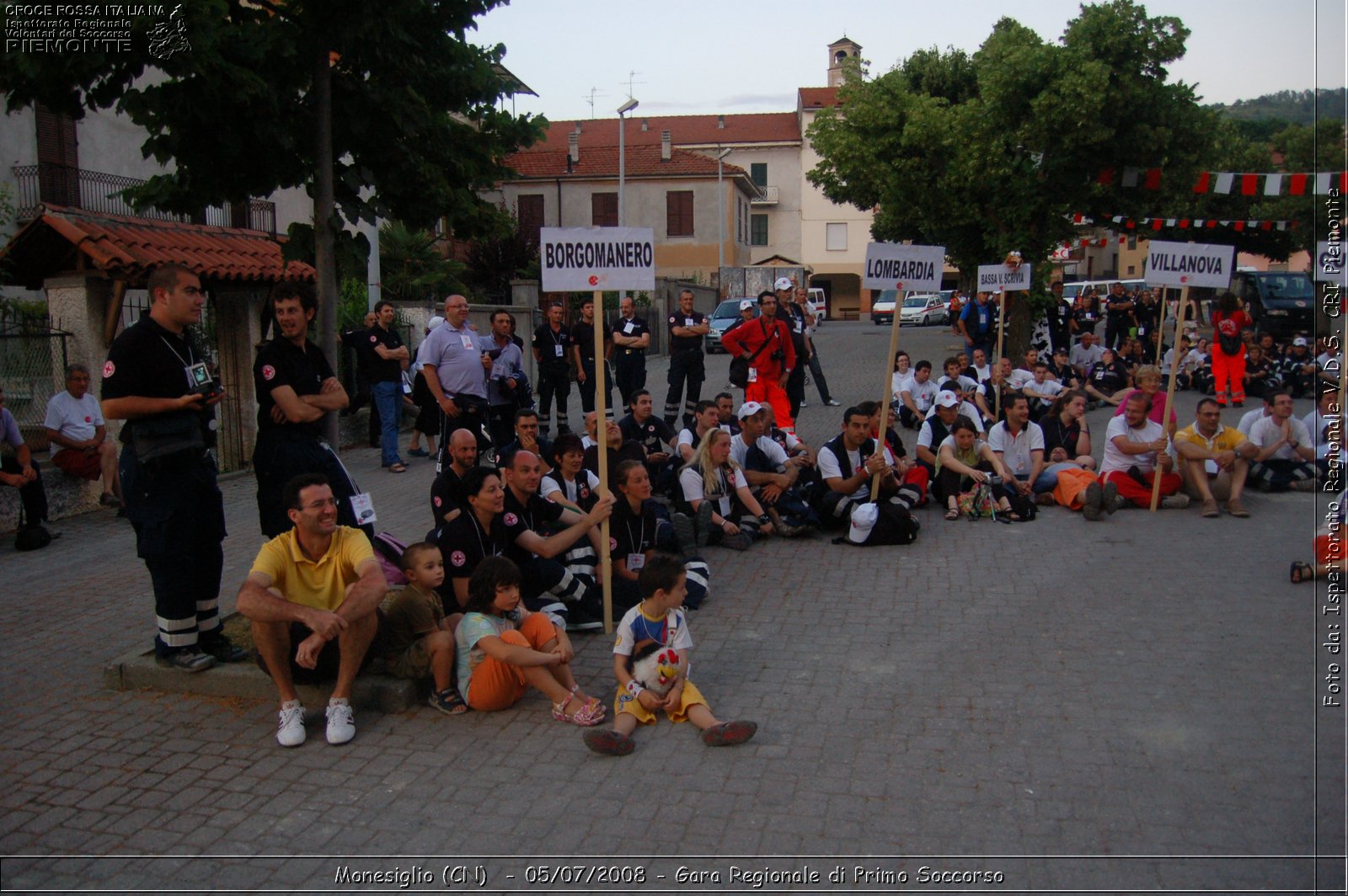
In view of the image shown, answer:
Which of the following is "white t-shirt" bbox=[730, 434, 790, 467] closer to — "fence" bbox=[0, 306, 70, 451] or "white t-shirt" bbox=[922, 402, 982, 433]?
"white t-shirt" bbox=[922, 402, 982, 433]

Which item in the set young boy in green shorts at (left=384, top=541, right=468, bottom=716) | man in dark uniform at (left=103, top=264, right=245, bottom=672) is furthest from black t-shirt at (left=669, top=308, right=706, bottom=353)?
man in dark uniform at (left=103, top=264, right=245, bottom=672)

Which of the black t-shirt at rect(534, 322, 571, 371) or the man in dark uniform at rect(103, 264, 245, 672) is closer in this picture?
the man in dark uniform at rect(103, 264, 245, 672)

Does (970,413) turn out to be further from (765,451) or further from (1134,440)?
(765,451)

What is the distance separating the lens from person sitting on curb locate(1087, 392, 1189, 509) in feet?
35.5

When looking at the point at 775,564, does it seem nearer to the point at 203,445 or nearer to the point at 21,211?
the point at 203,445

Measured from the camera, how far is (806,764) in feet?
16.4

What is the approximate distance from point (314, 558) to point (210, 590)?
977mm

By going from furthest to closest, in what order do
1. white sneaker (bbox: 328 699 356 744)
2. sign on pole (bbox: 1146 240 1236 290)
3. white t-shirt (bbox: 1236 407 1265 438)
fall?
white t-shirt (bbox: 1236 407 1265 438) < sign on pole (bbox: 1146 240 1236 290) < white sneaker (bbox: 328 699 356 744)

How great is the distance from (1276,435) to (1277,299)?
18305 mm

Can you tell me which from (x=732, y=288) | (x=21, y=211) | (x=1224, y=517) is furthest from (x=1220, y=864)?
(x=732, y=288)

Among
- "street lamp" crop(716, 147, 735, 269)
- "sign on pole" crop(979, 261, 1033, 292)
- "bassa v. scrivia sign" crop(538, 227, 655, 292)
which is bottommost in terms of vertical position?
"bassa v. scrivia sign" crop(538, 227, 655, 292)

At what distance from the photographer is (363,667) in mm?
5840

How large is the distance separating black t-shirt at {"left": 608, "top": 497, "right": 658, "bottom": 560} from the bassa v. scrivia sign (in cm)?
155

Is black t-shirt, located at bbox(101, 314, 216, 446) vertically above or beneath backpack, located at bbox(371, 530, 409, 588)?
above
